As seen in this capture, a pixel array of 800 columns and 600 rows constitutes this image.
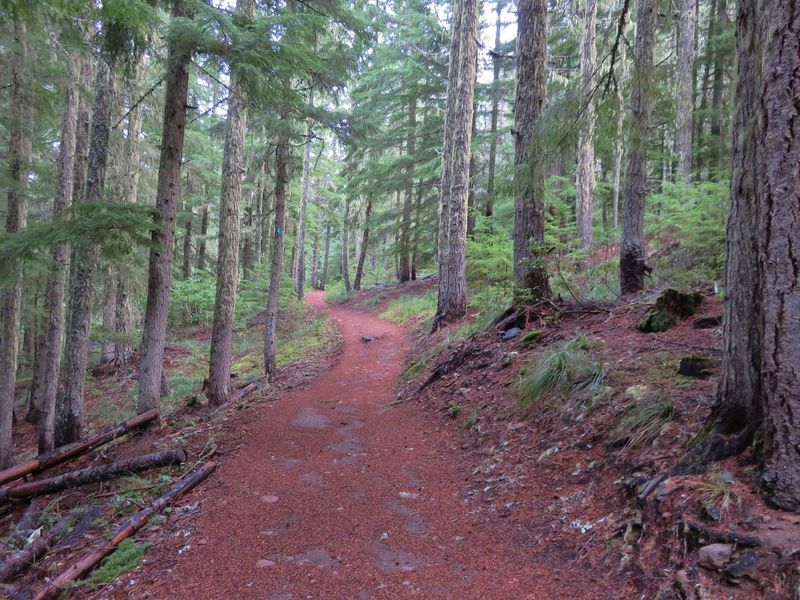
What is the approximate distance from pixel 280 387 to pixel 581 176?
38.5 ft

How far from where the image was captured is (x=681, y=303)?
5812mm

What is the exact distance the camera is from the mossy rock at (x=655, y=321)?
227 inches

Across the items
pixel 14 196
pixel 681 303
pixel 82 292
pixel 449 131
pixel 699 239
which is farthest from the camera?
pixel 449 131

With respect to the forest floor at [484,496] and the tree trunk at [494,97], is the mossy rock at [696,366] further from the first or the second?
the tree trunk at [494,97]

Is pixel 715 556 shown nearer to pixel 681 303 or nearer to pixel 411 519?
pixel 411 519

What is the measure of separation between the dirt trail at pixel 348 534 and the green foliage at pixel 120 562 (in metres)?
0.13

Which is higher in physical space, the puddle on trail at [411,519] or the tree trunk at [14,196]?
the tree trunk at [14,196]

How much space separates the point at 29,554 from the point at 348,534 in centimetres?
366

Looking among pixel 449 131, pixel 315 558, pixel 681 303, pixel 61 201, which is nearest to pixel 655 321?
pixel 681 303

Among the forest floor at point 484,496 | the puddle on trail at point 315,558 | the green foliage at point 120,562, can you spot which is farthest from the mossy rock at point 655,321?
the green foliage at point 120,562

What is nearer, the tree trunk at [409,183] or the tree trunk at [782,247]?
the tree trunk at [782,247]

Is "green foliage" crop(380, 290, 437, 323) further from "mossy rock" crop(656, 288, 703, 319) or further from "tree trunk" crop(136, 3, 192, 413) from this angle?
"mossy rock" crop(656, 288, 703, 319)

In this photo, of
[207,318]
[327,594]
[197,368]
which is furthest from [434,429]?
[207,318]

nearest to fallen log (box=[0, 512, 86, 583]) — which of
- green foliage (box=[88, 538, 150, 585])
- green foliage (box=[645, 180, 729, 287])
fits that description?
green foliage (box=[88, 538, 150, 585])
